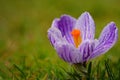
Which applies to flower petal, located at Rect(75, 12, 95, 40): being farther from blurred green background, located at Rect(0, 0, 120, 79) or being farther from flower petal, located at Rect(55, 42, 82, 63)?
blurred green background, located at Rect(0, 0, 120, 79)

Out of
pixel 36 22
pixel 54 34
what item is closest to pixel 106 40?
pixel 54 34

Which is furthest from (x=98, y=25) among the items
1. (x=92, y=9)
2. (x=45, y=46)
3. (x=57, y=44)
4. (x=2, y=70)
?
(x=57, y=44)

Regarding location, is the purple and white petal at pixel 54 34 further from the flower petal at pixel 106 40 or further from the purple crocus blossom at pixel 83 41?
the flower petal at pixel 106 40

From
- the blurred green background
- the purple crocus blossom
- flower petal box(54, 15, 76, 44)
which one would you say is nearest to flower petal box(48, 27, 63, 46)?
the purple crocus blossom

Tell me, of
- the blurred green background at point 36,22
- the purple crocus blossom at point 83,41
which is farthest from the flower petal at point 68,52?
the blurred green background at point 36,22

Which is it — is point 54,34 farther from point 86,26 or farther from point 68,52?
point 86,26

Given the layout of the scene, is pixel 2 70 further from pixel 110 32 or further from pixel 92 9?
pixel 92 9
